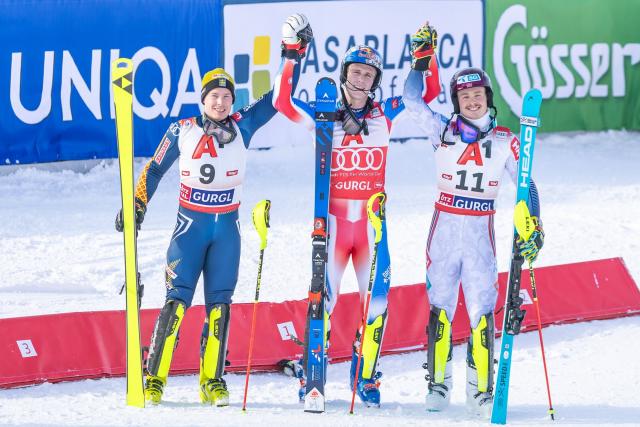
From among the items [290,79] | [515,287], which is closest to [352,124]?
[290,79]

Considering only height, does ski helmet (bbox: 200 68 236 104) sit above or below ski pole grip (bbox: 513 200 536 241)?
above

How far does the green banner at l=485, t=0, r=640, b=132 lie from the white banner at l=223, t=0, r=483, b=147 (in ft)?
1.45

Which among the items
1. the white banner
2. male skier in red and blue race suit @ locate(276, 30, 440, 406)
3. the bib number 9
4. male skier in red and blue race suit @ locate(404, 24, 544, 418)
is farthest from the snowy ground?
the bib number 9

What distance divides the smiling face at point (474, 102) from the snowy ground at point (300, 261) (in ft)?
5.75

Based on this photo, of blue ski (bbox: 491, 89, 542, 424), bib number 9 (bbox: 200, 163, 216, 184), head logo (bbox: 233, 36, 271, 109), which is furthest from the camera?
head logo (bbox: 233, 36, 271, 109)

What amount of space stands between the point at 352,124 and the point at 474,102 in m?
0.72

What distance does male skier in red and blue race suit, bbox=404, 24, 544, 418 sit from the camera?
6.97 metres

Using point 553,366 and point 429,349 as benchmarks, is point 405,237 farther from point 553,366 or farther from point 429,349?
point 429,349

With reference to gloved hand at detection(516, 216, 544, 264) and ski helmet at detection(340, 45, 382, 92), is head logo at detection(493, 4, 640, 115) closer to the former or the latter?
ski helmet at detection(340, 45, 382, 92)

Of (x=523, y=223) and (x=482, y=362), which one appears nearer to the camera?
(x=523, y=223)

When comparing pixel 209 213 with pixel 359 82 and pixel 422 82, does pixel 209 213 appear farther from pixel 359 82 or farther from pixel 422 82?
pixel 422 82

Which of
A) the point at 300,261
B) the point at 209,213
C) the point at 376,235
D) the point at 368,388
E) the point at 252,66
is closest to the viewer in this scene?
the point at 376,235

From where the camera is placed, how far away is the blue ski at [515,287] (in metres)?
6.78

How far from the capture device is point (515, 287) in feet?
22.4
